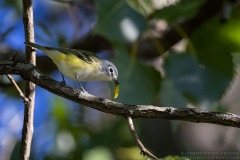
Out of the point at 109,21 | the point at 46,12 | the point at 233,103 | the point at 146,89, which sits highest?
the point at 46,12

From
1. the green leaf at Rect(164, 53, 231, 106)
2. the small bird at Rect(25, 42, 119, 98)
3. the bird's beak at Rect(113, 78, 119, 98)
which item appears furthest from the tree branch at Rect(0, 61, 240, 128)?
the green leaf at Rect(164, 53, 231, 106)

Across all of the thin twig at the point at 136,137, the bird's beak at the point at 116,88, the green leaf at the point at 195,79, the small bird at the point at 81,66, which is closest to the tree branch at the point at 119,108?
the thin twig at the point at 136,137

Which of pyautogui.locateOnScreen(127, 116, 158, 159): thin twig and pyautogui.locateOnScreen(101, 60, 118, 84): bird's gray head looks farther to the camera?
pyautogui.locateOnScreen(101, 60, 118, 84): bird's gray head

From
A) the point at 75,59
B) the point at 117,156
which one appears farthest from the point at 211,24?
the point at 117,156

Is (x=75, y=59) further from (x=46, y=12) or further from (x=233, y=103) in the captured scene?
(x=46, y=12)

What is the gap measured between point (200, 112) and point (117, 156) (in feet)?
6.35

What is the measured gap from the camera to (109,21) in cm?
216

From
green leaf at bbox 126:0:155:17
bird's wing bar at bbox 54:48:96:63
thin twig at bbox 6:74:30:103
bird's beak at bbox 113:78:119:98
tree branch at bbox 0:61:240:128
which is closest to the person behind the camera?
tree branch at bbox 0:61:240:128

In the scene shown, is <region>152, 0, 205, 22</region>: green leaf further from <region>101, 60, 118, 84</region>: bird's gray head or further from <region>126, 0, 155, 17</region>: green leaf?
<region>101, 60, 118, 84</region>: bird's gray head

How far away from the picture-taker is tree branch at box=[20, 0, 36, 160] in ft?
4.75

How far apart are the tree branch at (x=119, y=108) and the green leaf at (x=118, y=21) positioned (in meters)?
0.75

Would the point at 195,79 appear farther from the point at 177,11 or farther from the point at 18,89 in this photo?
the point at 18,89

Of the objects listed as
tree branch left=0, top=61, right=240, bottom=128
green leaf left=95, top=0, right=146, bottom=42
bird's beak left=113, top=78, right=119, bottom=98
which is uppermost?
green leaf left=95, top=0, right=146, bottom=42

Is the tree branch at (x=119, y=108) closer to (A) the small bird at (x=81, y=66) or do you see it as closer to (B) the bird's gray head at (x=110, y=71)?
(A) the small bird at (x=81, y=66)
